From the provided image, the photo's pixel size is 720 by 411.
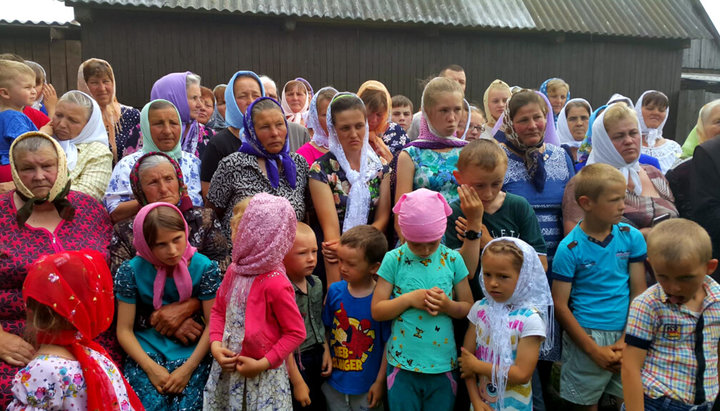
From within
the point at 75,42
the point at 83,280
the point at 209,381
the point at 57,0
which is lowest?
the point at 209,381

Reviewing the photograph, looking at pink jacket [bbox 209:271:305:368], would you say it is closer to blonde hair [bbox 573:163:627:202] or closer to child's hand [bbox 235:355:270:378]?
child's hand [bbox 235:355:270:378]

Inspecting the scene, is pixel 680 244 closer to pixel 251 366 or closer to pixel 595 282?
pixel 595 282

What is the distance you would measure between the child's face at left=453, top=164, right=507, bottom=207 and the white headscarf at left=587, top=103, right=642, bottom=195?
1.12 meters

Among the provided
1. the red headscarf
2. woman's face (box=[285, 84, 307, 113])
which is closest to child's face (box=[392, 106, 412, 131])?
woman's face (box=[285, 84, 307, 113])

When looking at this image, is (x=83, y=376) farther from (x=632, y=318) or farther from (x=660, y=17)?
(x=660, y=17)

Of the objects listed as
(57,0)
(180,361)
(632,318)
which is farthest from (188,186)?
(57,0)

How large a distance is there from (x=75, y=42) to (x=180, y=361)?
8.91 metres

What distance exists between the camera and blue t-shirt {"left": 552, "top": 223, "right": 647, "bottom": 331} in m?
3.15

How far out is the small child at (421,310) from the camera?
2.89 meters

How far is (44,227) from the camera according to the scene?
3143mm

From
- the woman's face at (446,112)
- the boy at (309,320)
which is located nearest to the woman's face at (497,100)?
the woman's face at (446,112)

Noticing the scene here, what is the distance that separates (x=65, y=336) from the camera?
7.55 feet

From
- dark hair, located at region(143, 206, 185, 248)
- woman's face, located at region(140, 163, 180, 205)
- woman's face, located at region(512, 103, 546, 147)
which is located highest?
woman's face, located at region(512, 103, 546, 147)

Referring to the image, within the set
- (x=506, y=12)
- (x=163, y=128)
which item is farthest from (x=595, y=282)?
(x=506, y=12)
